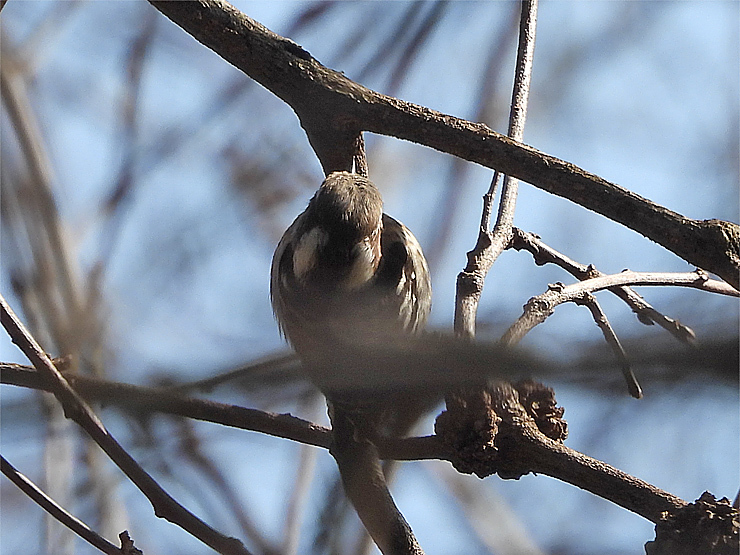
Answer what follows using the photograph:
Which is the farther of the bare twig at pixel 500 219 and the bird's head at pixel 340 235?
the bird's head at pixel 340 235

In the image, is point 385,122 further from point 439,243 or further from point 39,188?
point 39,188

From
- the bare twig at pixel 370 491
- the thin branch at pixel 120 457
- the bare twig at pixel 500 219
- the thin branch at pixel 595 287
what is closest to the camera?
the thin branch at pixel 120 457

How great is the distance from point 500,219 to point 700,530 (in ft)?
3.96

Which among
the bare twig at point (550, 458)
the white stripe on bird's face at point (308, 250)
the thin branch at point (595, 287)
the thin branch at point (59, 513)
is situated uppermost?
the white stripe on bird's face at point (308, 250)

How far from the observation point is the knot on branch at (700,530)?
1891 millimetres

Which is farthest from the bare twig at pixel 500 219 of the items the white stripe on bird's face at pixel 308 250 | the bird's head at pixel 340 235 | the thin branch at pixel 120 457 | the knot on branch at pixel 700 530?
the thin branch at pixel 120 457

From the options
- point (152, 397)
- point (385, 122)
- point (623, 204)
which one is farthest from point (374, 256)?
point (152, 397)

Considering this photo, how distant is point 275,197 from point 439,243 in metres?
1.55

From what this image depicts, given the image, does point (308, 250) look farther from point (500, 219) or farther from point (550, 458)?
point (550, 458)

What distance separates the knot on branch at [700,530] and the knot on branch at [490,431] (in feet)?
1.23

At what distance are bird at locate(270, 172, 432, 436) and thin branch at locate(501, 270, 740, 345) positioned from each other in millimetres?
482

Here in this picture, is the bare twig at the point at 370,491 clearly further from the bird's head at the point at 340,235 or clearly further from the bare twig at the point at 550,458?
the bird's head at the point at 340,235

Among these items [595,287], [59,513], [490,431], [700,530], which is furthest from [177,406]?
[595,287]

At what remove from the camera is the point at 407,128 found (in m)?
2.21
